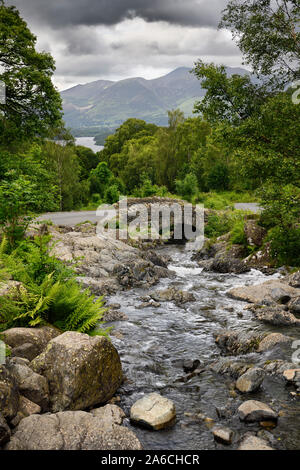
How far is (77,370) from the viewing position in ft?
18.7

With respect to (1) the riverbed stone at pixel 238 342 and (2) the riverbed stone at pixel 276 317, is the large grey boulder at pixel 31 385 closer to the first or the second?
(1) the riverbed stone at pixel 238 342

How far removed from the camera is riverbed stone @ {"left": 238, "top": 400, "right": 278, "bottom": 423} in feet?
18.6

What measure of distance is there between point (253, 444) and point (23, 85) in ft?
61.0

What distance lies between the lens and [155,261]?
63.7 ft

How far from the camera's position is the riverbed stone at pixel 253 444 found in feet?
16.1

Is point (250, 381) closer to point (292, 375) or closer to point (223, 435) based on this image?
point (292, 375)

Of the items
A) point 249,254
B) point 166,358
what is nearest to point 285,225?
point 249,254

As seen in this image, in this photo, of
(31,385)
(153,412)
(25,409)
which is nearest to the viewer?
(25,409)

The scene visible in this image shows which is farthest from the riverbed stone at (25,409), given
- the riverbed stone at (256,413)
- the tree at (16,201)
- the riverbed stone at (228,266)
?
the riverbed stone at (228,266)

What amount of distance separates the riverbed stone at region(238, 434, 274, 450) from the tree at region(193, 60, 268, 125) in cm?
1184

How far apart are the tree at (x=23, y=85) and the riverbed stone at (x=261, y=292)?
13407 millimetres

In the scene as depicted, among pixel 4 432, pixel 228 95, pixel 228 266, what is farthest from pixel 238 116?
pixel 4 432
